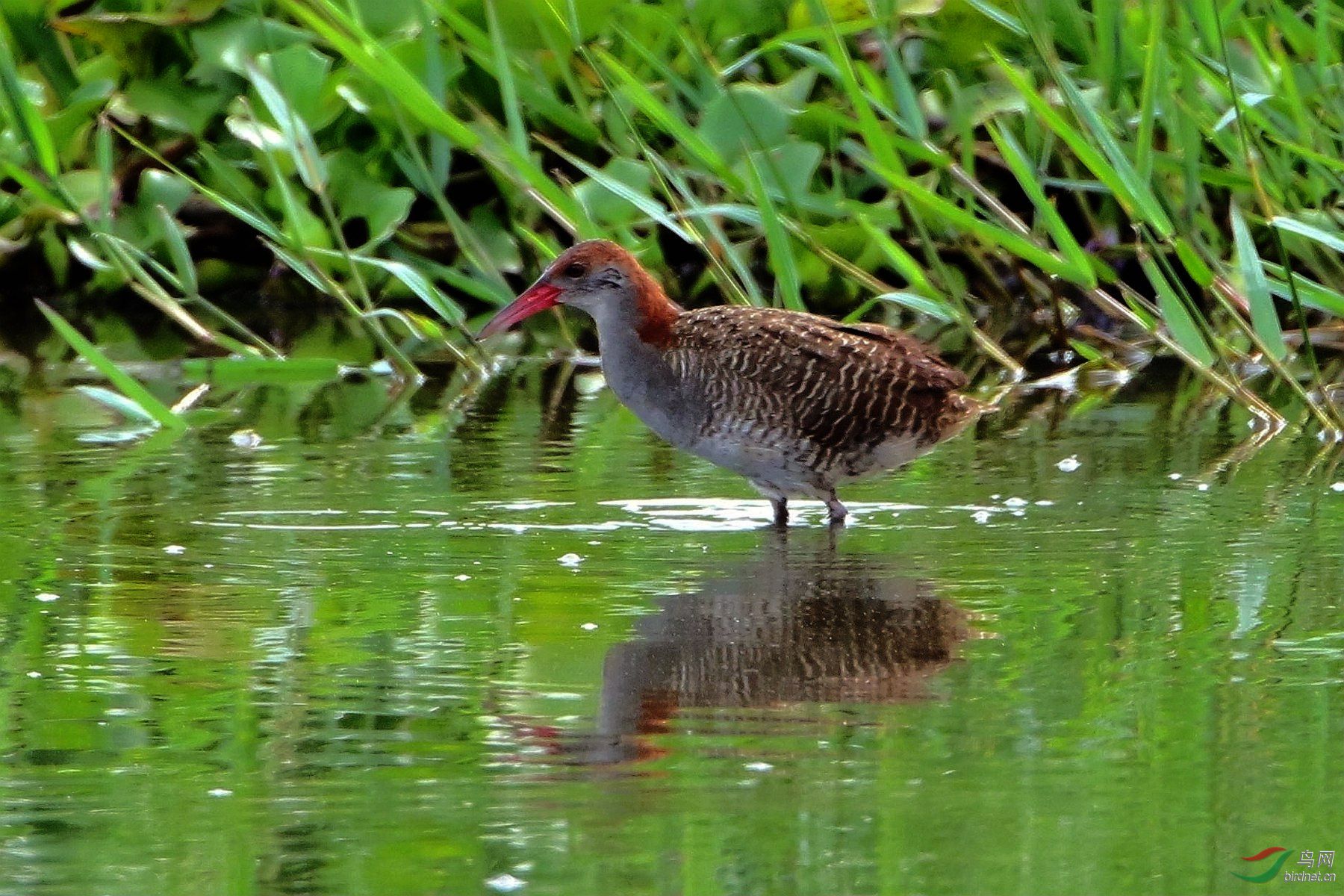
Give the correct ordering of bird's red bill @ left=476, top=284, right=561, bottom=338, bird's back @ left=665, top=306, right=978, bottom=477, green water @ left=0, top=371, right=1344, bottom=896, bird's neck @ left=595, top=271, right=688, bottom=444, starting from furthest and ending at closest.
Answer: bird's red bill @ left=476, top=284, right=561, bottom=338, bird's neck @ left=595, top=271, right=688, bottom=444, bird's back @ left=665, top=306, right=978, bottom=477, green water @ left=0, top=371, right=1344, bottom=896

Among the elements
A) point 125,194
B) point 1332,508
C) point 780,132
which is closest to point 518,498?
point 1332,508

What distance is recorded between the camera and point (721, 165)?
22.2 ft

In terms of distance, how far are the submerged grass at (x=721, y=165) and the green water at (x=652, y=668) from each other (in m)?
Result: 0.63

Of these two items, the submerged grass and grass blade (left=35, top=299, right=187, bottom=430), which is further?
the submerged grass

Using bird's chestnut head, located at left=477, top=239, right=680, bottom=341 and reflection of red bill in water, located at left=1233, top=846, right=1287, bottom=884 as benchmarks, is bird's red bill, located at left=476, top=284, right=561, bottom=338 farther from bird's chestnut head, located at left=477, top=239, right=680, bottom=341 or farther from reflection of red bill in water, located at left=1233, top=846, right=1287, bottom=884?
reflection of red bill in water, located at left=1233, top=846, right=1287, bottom=884

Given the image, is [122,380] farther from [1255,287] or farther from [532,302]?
[1255,287]

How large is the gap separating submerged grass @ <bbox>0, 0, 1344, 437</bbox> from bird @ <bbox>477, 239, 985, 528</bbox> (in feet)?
1.40

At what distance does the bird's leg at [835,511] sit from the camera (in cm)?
602

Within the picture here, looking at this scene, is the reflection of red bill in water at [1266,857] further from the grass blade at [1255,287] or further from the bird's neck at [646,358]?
the grass blade at [1255,287]

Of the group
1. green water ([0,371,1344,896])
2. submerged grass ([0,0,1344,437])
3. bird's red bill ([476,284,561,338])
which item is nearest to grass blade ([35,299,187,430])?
submerged grass ([0,0,1344,437])

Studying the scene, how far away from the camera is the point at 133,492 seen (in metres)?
6.22

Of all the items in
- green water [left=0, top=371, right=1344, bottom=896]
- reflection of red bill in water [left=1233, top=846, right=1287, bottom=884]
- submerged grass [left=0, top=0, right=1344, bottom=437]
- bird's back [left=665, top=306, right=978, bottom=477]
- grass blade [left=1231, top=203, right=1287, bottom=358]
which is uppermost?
submerged grass [left=0, top=0, right=1344, bottom=437]

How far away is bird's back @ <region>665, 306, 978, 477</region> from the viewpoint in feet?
19.7

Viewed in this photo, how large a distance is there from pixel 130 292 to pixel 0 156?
1411 millimetres
